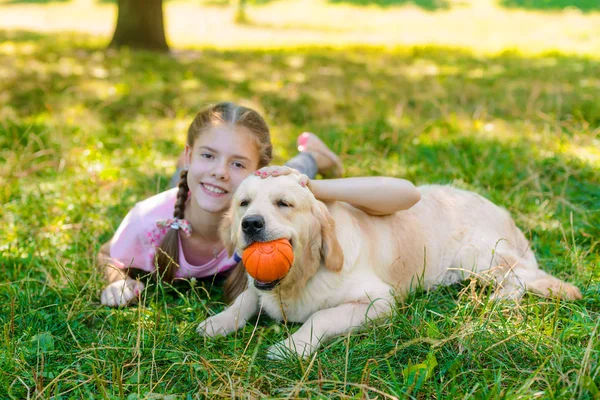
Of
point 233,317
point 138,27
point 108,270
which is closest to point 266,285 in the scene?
point 233,317

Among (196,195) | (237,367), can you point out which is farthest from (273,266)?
(196,195)

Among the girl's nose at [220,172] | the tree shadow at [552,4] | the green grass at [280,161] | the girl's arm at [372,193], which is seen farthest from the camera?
the tree shadow at [552,4]

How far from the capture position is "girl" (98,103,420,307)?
3268mm

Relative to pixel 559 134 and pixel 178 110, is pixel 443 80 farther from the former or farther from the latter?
pixel 178 110

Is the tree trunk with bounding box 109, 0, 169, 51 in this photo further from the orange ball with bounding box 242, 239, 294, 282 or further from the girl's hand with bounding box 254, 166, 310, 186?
the orange ball with bounding box 242, 239, 294, 282

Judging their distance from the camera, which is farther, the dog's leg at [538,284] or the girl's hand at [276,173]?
the dog's leg at [538,284]

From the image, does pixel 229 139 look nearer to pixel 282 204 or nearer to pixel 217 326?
pixel 282 204

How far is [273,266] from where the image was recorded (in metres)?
2.68

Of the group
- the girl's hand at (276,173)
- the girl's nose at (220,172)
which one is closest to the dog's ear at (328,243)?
the girl's hand at (276,173)

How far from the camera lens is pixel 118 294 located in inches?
130

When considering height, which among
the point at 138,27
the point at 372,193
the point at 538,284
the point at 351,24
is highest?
the point at 351,24

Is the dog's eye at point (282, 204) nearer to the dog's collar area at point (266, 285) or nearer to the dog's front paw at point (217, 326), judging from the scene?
the dog's collar area at point (266, 285)

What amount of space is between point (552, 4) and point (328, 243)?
810 inches

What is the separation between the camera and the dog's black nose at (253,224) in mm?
2664
